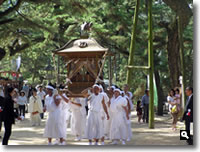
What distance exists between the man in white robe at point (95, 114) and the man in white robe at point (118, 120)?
50 cm

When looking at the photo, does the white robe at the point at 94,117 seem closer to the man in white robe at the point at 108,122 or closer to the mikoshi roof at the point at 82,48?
the man in white robe at the point at 108,122

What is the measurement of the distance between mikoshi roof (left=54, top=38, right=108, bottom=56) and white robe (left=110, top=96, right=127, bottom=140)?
5.69ft

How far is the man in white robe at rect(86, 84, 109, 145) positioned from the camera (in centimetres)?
832

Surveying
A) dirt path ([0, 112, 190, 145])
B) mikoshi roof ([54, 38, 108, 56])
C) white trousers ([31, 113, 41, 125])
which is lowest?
dirt path ([0, 112, 190, 145])

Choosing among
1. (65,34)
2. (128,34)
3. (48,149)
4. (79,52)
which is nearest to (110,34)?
(128,34)

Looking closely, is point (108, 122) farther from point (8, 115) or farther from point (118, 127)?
point (8, 115)

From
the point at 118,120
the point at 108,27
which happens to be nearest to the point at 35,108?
the point at 118,120

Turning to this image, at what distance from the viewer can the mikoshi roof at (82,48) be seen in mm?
9988

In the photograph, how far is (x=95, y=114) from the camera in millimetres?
8453

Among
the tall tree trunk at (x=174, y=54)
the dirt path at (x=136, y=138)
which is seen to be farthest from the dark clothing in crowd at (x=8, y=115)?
the tall tree trunk at (x=174, y=54)

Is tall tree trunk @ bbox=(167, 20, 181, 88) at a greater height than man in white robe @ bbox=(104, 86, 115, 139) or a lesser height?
greater

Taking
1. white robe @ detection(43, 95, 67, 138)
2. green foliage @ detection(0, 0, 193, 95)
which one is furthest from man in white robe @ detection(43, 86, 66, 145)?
green foliage @ detection(0, 0, 193, 95)

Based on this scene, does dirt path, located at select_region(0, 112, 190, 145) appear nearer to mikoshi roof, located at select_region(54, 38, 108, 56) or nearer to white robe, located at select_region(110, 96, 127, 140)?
white robe, located at select_region(110, 96, 127, 140)

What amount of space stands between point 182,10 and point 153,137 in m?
4.45
